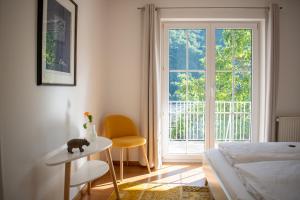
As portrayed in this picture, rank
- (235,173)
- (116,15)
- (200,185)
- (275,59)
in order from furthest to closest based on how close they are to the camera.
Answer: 1. (116,15)
2. (275,59)
3. (200,185)
4. (235,173)

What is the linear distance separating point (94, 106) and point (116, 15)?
1.53 metres

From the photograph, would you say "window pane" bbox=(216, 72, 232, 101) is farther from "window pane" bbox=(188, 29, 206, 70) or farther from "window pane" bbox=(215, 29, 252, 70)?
"window pane" bbox=(188, 29, 206, 70)

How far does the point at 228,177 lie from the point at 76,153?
124 cm

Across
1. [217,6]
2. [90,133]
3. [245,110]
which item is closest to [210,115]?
[245,110]

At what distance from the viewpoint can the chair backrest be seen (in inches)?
123

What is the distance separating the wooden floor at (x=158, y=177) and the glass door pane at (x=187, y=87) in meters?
0.41

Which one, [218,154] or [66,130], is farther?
[218,154]

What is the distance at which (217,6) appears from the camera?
3332 millimetres

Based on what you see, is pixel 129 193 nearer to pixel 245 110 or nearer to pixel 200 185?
pixel 200 185

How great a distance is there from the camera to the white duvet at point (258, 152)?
1.93 metres

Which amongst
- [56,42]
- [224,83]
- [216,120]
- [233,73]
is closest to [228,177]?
[56,42]

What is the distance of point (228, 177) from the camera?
170cm

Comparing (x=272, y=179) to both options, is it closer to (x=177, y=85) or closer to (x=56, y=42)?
(x=56, y=42)

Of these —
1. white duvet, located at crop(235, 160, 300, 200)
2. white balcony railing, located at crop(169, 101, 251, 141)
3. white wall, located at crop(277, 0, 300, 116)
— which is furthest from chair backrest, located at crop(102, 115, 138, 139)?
white wall, located at crop(277, 0, 300, 116)
